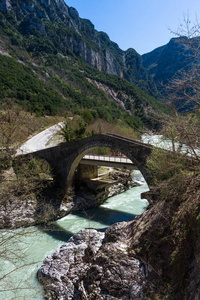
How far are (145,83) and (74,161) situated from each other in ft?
276

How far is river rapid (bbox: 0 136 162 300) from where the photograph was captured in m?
7.39

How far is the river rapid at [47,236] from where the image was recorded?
24.2 ft

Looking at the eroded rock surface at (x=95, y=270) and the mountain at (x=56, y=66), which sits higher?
the mountain at (x=56, y=66)

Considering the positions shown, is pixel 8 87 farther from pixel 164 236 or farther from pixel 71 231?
pixel 164 236

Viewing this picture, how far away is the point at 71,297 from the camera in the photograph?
652 centimetres

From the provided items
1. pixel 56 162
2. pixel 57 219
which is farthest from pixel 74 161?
pixel 57 219

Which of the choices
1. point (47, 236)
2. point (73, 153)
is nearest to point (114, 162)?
point (73, 153)

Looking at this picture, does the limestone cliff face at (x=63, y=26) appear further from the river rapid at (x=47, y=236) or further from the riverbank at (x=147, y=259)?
the riverbank at (x=147, y=259)

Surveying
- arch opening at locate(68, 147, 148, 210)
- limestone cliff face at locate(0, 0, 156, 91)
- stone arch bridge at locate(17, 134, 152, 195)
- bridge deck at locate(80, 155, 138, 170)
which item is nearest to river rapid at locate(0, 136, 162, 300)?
arch opening at locate(68, 147, 148, 210)

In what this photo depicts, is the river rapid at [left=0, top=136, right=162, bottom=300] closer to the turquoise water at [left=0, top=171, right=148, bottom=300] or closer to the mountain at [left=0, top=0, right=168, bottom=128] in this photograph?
the turquoise water at [left=0, top=171, right=148, bottom=300]

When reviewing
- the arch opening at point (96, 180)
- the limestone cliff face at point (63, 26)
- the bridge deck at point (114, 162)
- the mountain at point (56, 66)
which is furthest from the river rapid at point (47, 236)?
the limestone cliff face at point (63, 26)

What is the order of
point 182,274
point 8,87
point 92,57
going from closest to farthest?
1. point 182,274
2. point 8,87
3. point 92,57

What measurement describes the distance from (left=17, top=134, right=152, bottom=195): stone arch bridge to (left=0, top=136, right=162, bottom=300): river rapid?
1954mm

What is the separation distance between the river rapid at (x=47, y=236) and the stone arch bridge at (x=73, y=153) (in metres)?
1.95
